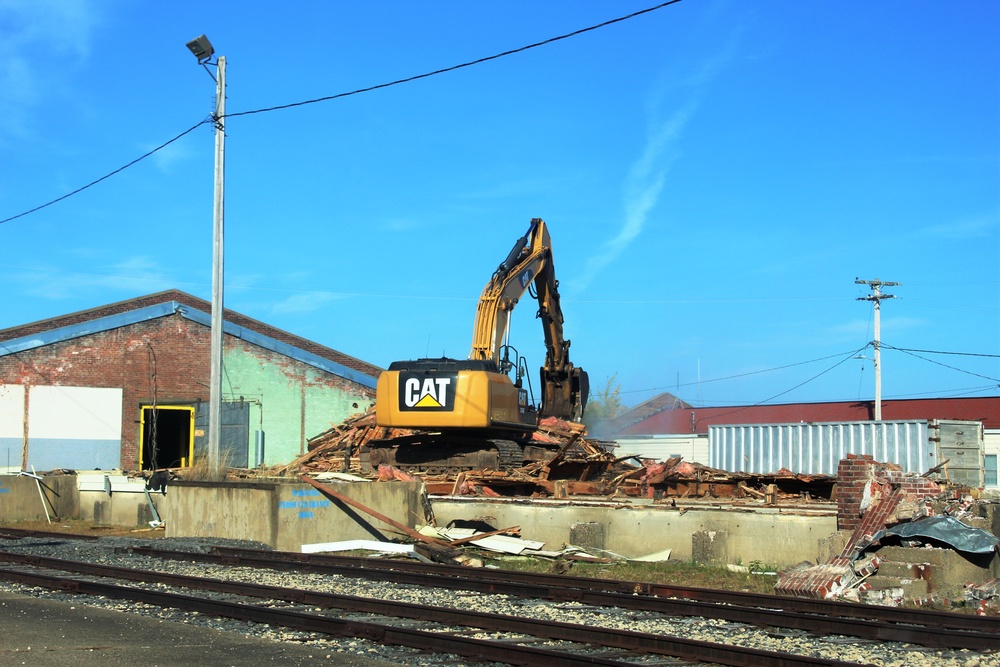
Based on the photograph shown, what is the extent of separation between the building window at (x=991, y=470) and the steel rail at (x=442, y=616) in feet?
103

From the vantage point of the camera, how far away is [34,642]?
8.30m

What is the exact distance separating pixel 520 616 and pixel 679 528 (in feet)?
20.0

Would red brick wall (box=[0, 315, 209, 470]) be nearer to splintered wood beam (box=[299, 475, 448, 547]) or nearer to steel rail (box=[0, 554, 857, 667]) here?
splintered wood beam (box=[299, 475, 448, 547])

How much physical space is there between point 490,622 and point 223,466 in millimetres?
13003

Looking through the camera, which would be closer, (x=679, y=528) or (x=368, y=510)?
(x=679, y=528)

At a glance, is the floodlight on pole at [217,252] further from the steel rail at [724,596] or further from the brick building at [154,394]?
the brick building at [154,394]

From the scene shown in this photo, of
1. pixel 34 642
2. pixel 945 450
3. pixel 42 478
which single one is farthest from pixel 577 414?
pixel 34 642

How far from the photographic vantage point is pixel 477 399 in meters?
21.2

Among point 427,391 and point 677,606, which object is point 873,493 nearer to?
point 677,606

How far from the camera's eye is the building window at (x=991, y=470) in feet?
118

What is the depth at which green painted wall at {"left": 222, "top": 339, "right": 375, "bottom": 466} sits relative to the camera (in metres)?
32.4

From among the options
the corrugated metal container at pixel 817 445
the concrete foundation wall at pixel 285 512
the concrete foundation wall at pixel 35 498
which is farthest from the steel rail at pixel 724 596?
the corrugated metal container at pixel 817 445

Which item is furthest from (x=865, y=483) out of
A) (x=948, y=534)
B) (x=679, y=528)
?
(x=679, y=528)

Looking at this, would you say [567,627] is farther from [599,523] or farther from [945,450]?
[945,450]
